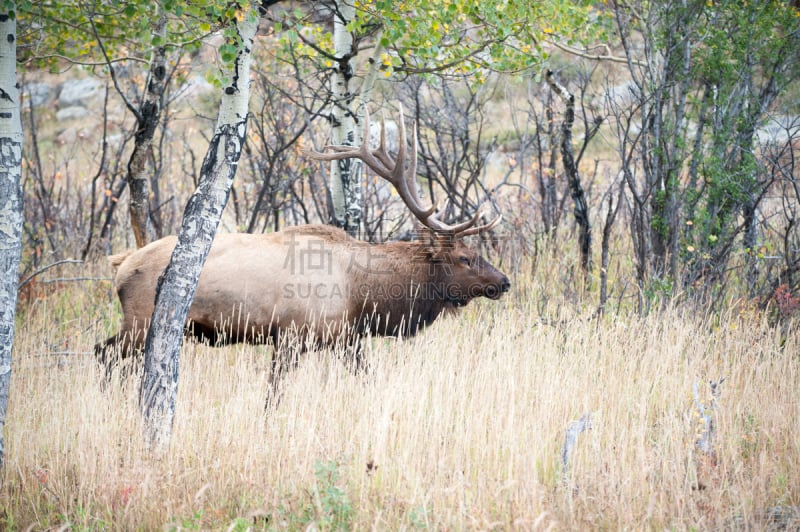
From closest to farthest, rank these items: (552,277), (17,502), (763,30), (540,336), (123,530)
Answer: (123,530) → (17,502) → (540,336) → (763,30) → (552,277)

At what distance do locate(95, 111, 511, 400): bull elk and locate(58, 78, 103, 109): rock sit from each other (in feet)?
64.5

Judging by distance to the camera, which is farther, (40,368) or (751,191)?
(751,191)

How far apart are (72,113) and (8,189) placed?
20.9m

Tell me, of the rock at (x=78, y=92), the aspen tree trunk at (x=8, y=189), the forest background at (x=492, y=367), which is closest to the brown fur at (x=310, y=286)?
the forest background at (x=492, y=367)

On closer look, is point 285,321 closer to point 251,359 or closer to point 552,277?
point 251,359

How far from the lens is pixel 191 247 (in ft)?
14.2

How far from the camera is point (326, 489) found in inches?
141

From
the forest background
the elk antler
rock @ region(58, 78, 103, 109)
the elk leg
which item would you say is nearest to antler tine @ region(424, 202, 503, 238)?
the elk antler

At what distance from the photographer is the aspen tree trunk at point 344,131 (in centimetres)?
687

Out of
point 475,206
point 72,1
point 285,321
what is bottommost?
point 285,321

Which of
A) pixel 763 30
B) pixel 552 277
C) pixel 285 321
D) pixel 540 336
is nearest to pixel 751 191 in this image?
pixel 763 30

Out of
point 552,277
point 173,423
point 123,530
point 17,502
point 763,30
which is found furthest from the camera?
point 552,277

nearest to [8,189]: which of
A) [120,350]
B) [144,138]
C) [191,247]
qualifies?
[191,247]

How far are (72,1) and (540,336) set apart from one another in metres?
5.26
